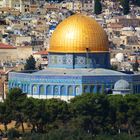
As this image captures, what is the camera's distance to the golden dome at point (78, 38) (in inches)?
3577

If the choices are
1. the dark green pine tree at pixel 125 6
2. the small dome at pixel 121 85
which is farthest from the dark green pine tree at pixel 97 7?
the small dome at pixel 121 85

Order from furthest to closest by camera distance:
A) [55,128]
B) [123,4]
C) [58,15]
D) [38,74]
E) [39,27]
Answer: [123,4] < [58,15] < [39,27] < [38,74] < [55,128]

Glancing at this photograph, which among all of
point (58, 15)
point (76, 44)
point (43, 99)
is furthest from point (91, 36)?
point (58, 15)

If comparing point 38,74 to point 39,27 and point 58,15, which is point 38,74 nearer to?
point 39,27

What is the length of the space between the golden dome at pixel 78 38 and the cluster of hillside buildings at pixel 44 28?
27.1 metres

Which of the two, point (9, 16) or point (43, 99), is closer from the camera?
point (43, 99)

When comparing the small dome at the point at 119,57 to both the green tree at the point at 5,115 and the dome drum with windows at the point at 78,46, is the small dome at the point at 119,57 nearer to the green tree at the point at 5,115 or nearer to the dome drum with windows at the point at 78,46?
the dome drum with windows at the point at 78,46

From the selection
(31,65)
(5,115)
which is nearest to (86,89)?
(5,115)

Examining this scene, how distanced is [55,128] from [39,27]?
274 ft

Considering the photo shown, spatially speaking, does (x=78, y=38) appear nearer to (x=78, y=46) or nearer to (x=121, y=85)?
(x=78, y=46)

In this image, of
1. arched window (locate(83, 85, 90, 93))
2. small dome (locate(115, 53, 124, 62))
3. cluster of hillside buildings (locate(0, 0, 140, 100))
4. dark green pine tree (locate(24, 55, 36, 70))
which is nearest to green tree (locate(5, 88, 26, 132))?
arched window (locate(83, 85, 90, 93))

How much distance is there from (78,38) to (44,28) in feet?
224

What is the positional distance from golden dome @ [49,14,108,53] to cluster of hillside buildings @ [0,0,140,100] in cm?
2705

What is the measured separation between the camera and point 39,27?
529 ft
